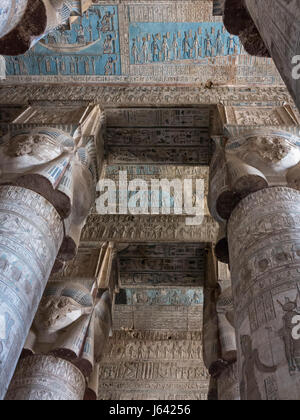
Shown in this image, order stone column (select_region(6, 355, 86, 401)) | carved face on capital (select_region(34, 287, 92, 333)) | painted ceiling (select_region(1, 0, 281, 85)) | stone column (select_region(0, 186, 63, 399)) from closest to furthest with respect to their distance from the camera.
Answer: stone column (select_region(0, 186, 63, 399)) < stone column (select_region(6, 355, 86, 401)) < carved face on capital (select_region(34, 287, 92, 333)) < painted ceiling (select_region(1, 0, 281, 85))

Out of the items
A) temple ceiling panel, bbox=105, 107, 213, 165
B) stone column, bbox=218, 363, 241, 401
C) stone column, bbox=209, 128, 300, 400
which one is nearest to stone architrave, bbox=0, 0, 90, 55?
temple ceiling panel, bbox=105, 107, 213, 165

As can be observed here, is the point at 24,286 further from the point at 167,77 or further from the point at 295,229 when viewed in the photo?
the point at 167,77

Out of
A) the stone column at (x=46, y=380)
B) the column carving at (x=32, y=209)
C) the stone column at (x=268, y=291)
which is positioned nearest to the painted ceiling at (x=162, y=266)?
the column carving at (x=32, y=209)

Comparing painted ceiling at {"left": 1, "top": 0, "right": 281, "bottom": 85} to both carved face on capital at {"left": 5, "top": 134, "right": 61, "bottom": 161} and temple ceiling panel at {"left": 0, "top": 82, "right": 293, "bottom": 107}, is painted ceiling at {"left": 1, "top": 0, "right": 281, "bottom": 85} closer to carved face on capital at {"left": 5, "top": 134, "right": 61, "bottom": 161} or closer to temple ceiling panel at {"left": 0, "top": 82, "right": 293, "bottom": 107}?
temple ceiling panel at {"left": 0, "top": 82, "right": 293, "bottom": 107}

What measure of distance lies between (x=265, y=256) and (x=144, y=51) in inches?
212

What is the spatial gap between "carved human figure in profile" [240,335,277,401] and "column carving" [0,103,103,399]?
5.11ft

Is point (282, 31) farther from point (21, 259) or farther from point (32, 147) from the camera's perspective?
point (32, 147)

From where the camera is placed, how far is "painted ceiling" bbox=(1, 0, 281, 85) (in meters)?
7.38

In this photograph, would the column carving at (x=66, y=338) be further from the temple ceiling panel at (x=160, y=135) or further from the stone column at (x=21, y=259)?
the temple ceiling panel at (x=160, y=135)

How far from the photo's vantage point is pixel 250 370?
8.89 feet

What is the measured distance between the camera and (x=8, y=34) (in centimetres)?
460

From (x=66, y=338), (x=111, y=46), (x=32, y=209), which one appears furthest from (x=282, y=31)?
(x=111, y=46)

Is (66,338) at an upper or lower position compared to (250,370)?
lower

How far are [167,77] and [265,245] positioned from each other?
4948 mm
